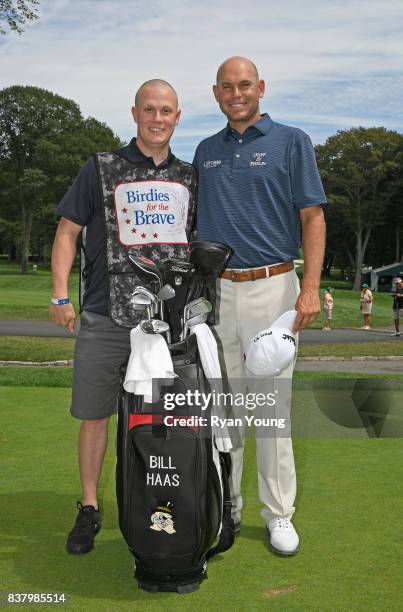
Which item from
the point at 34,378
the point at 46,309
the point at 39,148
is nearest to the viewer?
the point at 34,378

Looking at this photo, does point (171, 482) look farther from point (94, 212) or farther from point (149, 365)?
point (94, 212)

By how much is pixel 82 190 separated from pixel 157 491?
1.42 metres

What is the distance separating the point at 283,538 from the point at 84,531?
0.89 m

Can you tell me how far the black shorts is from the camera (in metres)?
3.64

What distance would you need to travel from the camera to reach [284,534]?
11.0ft

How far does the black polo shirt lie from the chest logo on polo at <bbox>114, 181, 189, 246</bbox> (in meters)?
0.10

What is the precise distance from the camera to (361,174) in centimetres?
5309

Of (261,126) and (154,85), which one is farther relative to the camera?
(261,126)

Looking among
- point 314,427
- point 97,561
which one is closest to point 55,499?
point 97,561

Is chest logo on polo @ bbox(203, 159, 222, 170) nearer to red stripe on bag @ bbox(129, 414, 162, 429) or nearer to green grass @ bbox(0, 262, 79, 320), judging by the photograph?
red stripe on bag @ bbox(129, 414, 162, 429)

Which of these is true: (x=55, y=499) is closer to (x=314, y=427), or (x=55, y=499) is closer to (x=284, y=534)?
(x=284, y=534)

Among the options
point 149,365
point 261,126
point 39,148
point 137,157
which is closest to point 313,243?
point 261,126

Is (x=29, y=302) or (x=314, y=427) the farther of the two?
(x=29, y=302)

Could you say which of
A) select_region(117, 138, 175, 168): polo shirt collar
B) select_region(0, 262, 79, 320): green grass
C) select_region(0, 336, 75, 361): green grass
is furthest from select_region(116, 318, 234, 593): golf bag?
select_region(0, 262, 79, 320): green grass
